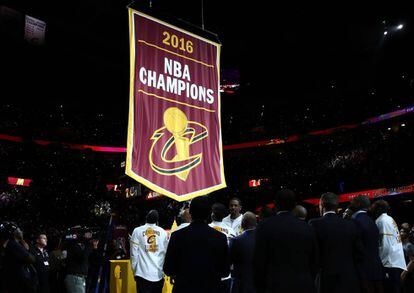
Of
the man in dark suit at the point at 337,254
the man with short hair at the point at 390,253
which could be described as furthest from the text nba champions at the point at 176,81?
the man with short hair at the point at 390,253

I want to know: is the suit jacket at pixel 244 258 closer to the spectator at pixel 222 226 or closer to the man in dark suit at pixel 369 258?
the spectator at pixel 222 226

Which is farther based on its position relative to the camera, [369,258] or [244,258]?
[369,258]

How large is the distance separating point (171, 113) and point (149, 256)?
82.3 inches

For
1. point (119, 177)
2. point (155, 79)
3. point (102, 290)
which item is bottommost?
point (102, 290)

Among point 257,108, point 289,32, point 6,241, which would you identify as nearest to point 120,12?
point 289,32

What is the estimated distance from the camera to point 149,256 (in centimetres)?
669

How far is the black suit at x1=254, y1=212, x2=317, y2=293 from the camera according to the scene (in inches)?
143

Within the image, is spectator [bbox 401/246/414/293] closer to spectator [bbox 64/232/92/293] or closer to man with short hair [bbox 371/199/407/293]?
man with short hair [bbox 371/199/407/293]

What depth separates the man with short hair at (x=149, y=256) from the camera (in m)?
6.64

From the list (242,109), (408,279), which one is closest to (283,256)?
(408,279)

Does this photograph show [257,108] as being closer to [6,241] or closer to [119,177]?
[119,177]

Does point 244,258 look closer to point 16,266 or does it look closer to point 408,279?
point 16,266

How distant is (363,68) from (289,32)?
7.26 metres

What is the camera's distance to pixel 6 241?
599 centimetres
